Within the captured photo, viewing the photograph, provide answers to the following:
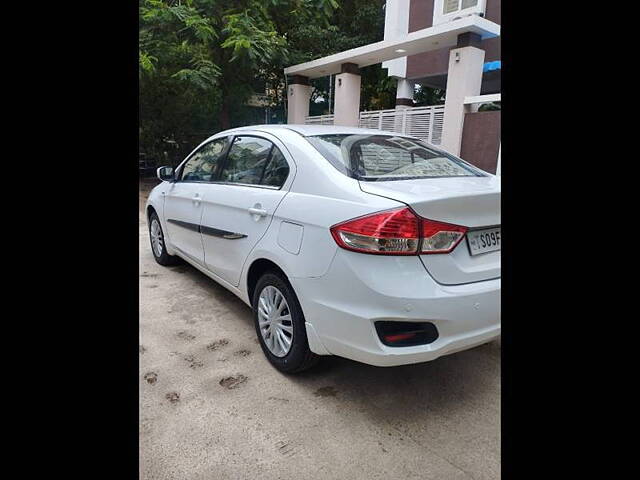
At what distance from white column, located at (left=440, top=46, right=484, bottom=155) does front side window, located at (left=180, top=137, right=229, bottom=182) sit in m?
6.06

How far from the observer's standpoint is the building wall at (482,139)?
26.2 feet

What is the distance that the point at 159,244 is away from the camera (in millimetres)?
4613

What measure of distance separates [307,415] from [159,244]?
3070 millimetres

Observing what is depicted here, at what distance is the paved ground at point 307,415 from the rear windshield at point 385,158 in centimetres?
118

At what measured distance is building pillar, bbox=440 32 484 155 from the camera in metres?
8.26

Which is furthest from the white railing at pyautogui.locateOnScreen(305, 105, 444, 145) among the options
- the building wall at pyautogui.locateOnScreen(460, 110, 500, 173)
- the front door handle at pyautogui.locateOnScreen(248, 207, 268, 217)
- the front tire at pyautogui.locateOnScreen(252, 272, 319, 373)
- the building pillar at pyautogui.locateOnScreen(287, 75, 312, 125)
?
the front tire at pyautogui.locateOnScreen(252, 272, 319, 373)

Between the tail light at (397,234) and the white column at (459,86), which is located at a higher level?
the white column at (459,86)

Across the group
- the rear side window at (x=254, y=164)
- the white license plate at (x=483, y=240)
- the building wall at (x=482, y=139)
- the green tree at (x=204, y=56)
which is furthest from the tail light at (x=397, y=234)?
the green tree at (x=204, y=56)

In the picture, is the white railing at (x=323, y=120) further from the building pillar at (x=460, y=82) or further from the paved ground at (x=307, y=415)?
the paved ground at (x=307, y=415)

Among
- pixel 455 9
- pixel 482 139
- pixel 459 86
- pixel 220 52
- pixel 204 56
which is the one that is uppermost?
pixel 455 9

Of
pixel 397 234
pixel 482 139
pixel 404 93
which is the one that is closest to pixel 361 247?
pixel 397 234

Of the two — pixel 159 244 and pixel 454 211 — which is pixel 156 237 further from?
pixel 454 211

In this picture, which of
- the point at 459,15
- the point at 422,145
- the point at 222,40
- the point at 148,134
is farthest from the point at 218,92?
→ the point at 422,145
